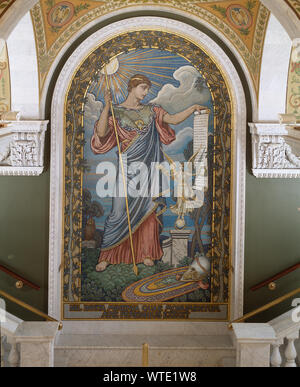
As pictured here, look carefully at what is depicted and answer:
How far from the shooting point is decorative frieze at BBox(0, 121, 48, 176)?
8.06 meters

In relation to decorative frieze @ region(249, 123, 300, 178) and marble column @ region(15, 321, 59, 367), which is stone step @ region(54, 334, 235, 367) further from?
marble column @ region(15, 321, 59, 367)

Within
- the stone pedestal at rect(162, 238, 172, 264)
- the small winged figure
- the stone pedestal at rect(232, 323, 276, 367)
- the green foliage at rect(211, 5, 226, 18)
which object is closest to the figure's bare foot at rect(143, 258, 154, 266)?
→ the stone pedestal at rect(162, 238, 172, 264)

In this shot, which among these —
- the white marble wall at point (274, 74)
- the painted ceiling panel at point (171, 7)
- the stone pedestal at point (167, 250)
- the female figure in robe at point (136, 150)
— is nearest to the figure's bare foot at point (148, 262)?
the female figure in robe at point (136, 150)


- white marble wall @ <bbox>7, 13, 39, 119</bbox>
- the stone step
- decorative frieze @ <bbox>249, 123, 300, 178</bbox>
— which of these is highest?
white marble wall @ <bbox>7, 13, 39, 119</bbox>

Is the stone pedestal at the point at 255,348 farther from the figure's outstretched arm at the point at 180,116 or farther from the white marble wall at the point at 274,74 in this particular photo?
the figure's outstretched arm at the point at 180,116

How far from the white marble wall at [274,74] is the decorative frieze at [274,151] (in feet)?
0.70

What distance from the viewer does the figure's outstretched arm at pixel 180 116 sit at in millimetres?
8430

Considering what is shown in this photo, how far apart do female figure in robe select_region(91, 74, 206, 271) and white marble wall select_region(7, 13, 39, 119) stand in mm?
1040

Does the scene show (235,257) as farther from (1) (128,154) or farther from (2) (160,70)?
(2) (160,70)

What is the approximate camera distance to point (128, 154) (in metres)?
8.47

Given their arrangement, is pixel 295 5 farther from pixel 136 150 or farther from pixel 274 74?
pixel 136 150
